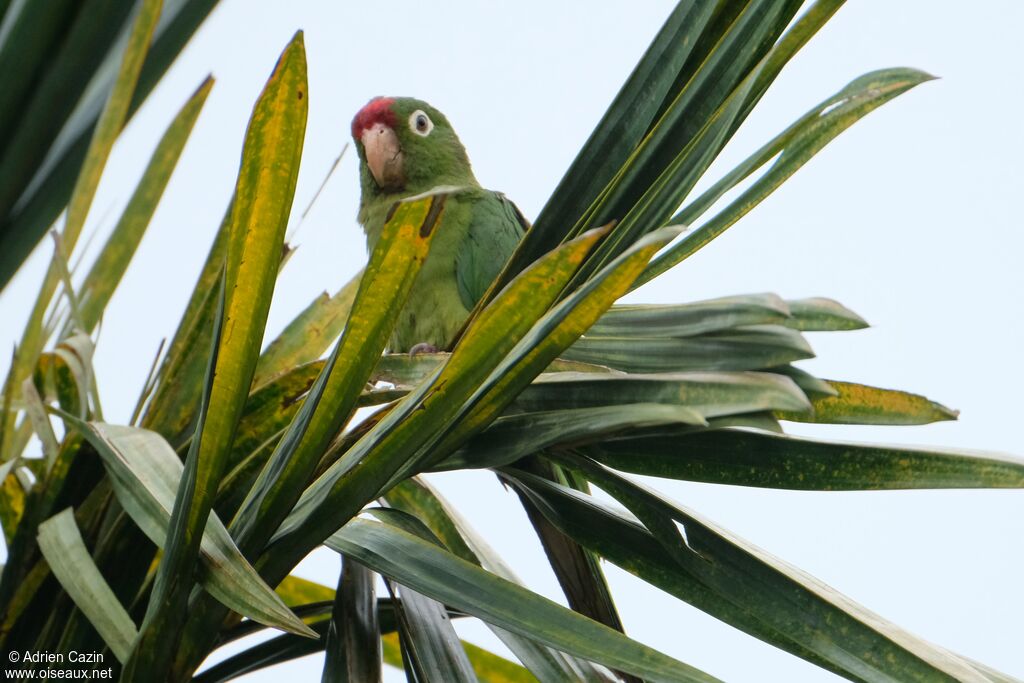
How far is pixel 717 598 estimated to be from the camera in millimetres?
695

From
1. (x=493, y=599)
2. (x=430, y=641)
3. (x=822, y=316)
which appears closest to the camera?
(x=822, y=316)

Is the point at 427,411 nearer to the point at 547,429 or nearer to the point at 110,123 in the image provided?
the point at 547,429

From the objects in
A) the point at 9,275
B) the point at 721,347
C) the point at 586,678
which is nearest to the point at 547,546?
the point at 586,678

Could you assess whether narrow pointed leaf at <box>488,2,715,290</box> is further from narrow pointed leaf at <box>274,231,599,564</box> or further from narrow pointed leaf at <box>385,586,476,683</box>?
narrow pointed leaf at <box>385,586,476,683</box>

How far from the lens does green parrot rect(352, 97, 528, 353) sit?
153 cm

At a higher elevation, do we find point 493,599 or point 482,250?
point 482,250

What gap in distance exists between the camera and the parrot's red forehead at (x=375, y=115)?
1752 millimetres


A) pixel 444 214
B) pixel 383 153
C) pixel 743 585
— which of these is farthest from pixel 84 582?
pixel 383 153

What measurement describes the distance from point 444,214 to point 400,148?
16.3 inches

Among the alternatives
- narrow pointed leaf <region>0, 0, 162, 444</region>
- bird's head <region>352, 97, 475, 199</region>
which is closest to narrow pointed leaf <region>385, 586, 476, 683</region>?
narrow pointed leaf <region>0, 0, 162, 444</region>

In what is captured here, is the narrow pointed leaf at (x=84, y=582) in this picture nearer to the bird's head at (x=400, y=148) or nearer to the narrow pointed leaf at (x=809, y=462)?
the narrow pointed leaf at (x=809, y=462)

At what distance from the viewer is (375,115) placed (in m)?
1.75

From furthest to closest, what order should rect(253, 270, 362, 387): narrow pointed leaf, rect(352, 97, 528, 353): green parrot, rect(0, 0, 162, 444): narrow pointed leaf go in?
rect(352, 97, 528, 353): green parrot
rect(253, 270, 362, 387): narrow pointed leaf
rect(0, 0, 162, 444): narrow pointed leaf

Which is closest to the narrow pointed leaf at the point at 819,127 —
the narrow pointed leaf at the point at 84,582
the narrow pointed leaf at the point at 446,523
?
the narrow pointed leaf at the point at 446,523
